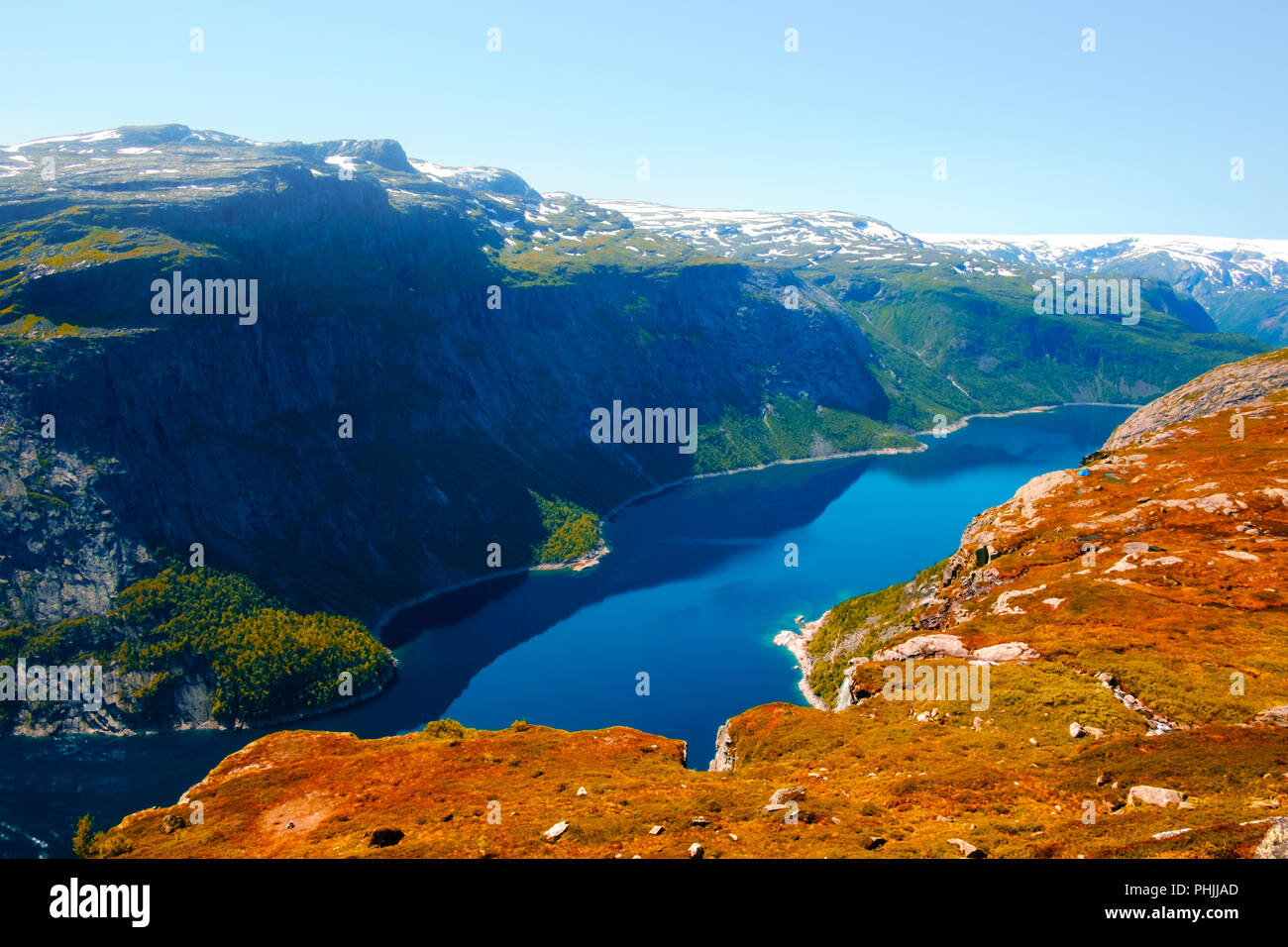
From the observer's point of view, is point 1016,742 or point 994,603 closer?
point 1016,742

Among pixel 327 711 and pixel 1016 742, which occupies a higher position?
pixel 1016 742

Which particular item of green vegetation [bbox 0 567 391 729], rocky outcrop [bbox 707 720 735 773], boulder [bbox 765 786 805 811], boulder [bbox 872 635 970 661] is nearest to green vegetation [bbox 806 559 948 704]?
boulder [bbox 872 635 970 661]

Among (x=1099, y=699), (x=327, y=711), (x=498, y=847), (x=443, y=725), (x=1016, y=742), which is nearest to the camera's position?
(x=498, y=847)

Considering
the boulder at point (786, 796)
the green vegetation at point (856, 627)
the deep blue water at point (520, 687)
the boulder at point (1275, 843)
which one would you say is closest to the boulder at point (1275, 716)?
the boulder at point (1275, 843)


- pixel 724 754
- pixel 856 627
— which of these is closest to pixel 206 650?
pixel 724 754

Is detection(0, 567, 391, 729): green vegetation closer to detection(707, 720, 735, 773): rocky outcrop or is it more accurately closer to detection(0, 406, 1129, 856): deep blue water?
detection(0, 406, 1129, 856): deep blue water
